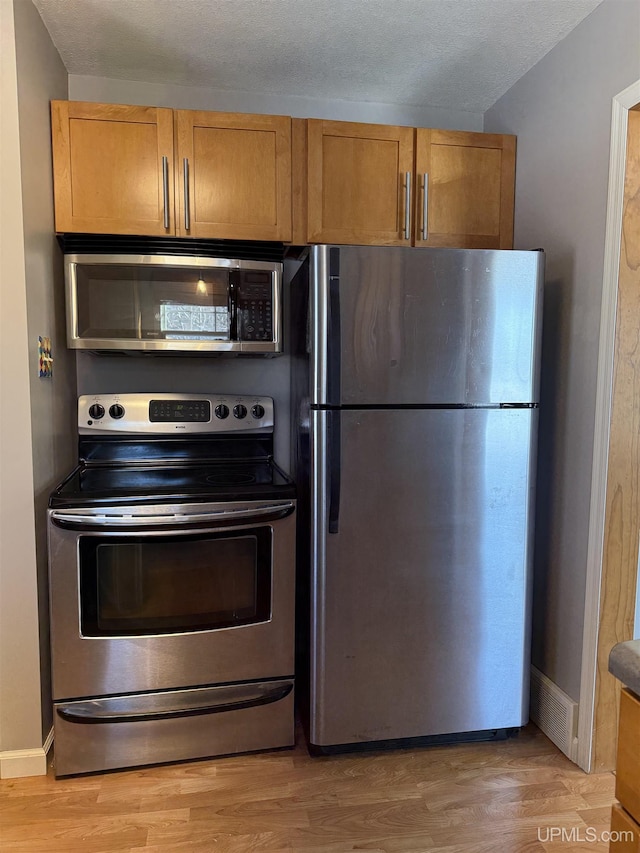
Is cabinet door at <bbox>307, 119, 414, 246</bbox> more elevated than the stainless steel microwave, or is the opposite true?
cabinet door at <bbox>307, 119, 414, 246</bbox>

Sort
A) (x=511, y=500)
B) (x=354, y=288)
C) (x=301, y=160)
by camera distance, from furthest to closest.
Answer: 1. (x=301, y=160)
2. (x=511, y=500)
3. (x=354, y=288)

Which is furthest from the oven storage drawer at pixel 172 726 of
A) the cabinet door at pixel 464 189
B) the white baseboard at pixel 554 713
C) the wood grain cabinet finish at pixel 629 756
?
the cabinet door at pixel 464 189

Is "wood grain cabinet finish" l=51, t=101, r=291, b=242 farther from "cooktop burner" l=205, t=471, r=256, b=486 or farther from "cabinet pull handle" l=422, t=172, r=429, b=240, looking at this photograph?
"cooktop burner" l=205, t=471, r=256, b=486

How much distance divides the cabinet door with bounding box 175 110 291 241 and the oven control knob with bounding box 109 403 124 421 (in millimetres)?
708

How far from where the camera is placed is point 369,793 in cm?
175

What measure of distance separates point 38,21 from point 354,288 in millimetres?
1320

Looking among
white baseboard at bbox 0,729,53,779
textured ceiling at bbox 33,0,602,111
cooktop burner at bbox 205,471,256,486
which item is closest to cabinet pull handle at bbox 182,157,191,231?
textured ceiling at bbox 33,0,602,111

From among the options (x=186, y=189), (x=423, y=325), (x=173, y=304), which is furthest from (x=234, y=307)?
(x=423, y=325)

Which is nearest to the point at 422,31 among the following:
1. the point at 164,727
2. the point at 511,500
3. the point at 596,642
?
the point at 511,500

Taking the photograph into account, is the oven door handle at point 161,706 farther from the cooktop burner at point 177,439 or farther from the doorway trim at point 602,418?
the doorway trim at point 602,418

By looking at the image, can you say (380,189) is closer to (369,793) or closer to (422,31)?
(422,31)

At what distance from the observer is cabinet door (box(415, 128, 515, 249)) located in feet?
7.00

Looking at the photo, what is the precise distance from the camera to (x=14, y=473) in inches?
67.9

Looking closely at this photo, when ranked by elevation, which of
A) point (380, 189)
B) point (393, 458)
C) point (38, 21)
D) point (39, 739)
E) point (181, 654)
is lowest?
point (39, 739)
